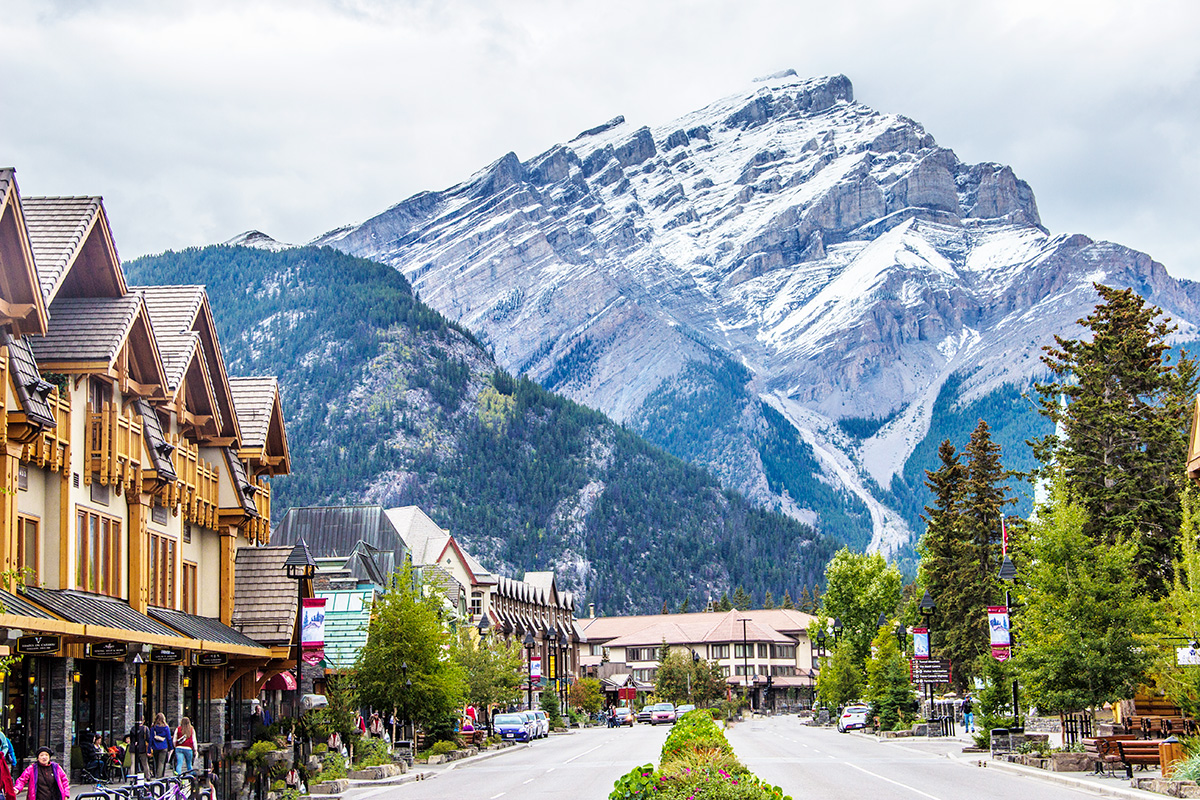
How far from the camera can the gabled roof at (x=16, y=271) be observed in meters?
23.6

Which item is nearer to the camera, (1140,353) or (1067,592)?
(1067,592)

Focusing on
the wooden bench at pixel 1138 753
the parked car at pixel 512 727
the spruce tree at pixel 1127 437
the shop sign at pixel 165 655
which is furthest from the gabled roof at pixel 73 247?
the parked car at pixel 512 727

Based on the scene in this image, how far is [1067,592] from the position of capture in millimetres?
39875

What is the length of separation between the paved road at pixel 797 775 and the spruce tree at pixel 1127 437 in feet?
32.2

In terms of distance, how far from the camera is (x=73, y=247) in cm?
2791

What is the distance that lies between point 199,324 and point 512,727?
41279 mm

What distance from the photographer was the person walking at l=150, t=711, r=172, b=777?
29141 millimetres

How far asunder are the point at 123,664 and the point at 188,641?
2448mm

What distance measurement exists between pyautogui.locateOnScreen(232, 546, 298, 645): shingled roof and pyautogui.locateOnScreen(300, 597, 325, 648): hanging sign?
2.83 m

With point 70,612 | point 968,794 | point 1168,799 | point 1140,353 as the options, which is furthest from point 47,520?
point 1140,353

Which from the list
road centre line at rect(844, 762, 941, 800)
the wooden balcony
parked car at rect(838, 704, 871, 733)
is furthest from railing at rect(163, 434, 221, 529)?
parked car at rect(838, 704, 871, 733)

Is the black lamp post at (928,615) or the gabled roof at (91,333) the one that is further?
the black lamp post at (928,615)

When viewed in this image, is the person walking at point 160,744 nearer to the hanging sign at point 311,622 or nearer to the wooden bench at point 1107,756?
the hanging sign at point 311,622

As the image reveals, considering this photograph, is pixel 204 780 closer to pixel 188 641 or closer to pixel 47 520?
pixel 188 641
